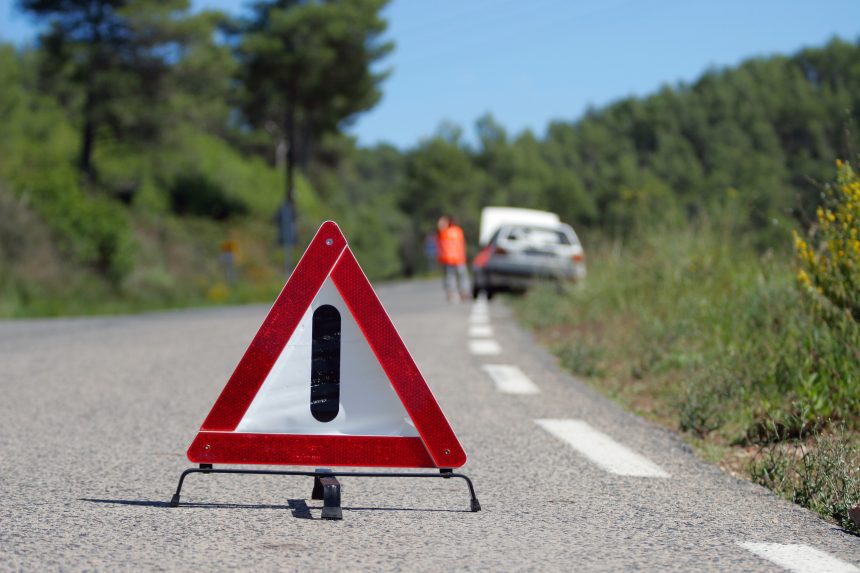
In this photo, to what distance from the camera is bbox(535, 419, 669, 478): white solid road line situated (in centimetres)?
560

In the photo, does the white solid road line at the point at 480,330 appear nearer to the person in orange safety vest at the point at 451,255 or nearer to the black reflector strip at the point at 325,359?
the person in orange safety vest at the point at 451,255

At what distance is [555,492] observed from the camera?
5035mm

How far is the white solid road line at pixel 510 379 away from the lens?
8977 mm

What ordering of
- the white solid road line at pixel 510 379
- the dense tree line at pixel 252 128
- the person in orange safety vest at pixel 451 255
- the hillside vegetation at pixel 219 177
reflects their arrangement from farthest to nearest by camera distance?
the person in orange safety vest at pixel 451 255, the dense tree line at pixel 252 128, the hillside vegetation at pixel 219 177, the white solid road line at pixel 510 379

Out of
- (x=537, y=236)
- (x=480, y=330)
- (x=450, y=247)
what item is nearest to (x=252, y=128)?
(x=450, y=247)

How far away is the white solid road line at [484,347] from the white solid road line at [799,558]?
8.22 metres

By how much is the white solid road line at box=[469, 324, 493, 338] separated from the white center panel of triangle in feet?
32.9

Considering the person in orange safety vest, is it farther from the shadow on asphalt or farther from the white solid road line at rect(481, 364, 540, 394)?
the shadow on asphalt

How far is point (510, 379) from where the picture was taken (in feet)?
31.9

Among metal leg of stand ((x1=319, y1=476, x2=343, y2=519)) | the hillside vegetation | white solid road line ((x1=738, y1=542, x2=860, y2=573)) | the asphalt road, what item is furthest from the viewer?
the hillside vegetation

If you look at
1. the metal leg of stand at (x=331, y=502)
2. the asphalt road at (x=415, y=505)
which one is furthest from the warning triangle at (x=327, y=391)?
the asphalt road at (x=415, y=505)

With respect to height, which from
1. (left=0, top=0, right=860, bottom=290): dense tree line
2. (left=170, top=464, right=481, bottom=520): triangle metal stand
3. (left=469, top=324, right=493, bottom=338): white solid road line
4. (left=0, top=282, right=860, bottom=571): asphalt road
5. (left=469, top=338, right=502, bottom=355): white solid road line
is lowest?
(left=469, top=324, right=493, bottom=338): white solid road line

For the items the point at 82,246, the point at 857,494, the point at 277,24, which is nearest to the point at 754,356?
the point at 857,494

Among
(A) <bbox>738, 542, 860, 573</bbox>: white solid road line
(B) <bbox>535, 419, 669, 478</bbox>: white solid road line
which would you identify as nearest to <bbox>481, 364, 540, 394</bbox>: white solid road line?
(B) <bbox>535, 419, 669, 478</bbox>: white solid road line
